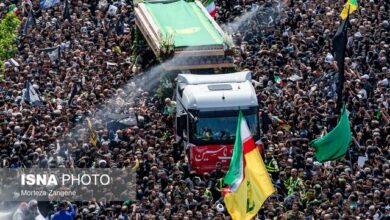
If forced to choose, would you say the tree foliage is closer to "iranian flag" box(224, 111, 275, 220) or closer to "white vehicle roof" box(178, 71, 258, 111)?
"white vehicle roof" box(178, 71, 258, 111)

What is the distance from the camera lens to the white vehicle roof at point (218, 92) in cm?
3997

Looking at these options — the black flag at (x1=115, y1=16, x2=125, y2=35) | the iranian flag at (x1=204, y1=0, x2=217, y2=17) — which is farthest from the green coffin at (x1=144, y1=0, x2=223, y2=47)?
the black flag at (x1=115, y1=16, x2=125, y2=35)

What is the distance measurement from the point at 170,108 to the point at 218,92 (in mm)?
2756

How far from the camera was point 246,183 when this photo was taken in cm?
3189

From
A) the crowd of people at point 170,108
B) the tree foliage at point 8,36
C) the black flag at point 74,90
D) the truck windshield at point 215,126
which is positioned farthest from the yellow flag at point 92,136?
the tree foliage at point 8,36

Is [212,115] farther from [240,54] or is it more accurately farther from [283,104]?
[240,54]

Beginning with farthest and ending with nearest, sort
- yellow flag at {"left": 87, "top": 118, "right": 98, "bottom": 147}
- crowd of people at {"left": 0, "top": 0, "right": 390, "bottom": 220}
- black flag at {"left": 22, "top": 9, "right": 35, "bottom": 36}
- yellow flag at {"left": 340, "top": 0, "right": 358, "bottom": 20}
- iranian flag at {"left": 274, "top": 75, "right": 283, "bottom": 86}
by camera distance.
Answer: black flag at {"left": 22, "top": 9, "right": 35, "bottom": 36}, iranian flag at {"left": 274, "top": 75, "right": 283, "bottom": 86}, yellow flag at {"left": 340, "top": 0, "right": 358, "bottom": 20}, yellow flag at {"left": 87, "top": 118, "right": 98, "bottom": 147}, crowd of people at {"left": 0, "top": 0, "right": 390, "bottom": 220}

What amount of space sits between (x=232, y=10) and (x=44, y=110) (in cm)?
1151

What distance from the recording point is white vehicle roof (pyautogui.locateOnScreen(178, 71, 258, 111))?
131 feet

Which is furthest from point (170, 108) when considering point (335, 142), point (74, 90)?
point (335, 142)

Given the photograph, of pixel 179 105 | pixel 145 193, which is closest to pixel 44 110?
pixel 179 105

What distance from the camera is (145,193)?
37281 mm

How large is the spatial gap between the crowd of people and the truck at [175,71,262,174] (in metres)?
0.41

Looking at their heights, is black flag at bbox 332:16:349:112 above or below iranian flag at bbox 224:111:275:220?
below
